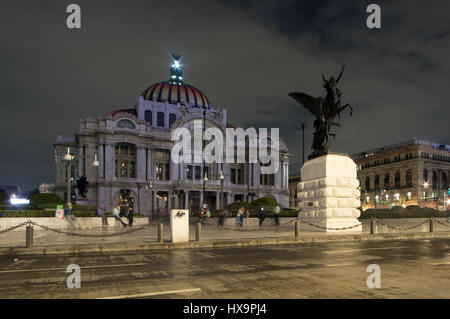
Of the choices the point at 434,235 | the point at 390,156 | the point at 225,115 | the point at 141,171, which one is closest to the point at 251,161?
the point at 225,115

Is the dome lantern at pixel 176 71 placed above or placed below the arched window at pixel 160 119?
above

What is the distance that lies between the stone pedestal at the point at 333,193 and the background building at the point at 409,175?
183 ft

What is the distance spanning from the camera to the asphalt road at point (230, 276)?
624 cm

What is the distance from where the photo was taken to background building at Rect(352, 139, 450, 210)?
7638 centimetres

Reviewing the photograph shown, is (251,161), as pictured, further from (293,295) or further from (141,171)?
(293,295)

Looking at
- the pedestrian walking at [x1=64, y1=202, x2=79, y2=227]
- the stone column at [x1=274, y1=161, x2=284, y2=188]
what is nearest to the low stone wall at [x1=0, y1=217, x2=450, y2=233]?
the pedestrian walking at [x1=64, y1=202, x2=79, y2=227]

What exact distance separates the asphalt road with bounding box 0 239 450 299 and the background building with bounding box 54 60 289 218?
158ft

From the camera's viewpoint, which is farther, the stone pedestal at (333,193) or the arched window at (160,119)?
the arched window at (160,119)

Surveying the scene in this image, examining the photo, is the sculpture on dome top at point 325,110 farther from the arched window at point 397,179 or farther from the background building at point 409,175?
the arched window at point 397,179

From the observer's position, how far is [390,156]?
86188 millimetres

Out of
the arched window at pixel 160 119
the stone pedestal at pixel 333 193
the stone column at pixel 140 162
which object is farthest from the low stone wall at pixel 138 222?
the arched window at pixel 160 119

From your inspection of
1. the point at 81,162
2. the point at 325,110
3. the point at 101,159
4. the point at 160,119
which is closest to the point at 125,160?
the point at 101,159

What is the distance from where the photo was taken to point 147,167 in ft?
209
